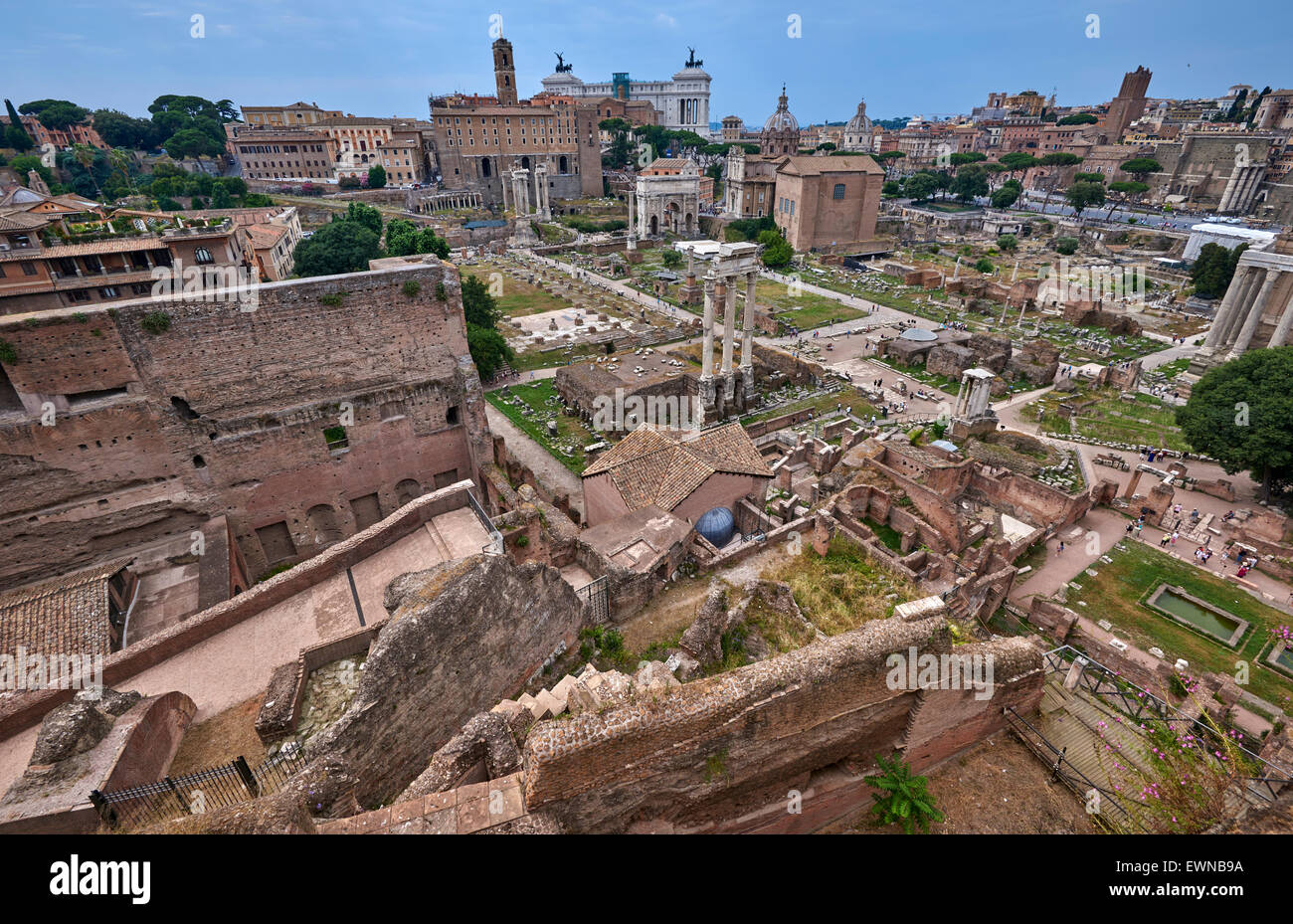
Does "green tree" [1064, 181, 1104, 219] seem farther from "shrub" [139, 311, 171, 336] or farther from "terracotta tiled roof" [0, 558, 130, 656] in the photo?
"terracotta tiled roof" [0, 558, 130, 656]

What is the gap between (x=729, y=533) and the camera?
2038 cm

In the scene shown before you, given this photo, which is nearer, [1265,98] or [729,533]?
[729,533]

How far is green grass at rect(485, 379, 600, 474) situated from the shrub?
1844 centimetres

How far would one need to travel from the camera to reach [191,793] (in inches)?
362

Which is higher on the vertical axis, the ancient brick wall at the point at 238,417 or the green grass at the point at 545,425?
the ancient brick wall at the point at 238,417

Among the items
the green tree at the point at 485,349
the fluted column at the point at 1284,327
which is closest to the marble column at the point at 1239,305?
→ the fluted column at the point at 1284,327

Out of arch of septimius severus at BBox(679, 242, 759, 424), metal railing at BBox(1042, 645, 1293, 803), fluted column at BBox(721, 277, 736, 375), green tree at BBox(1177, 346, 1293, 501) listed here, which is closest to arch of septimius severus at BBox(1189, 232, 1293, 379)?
green tree at BBox(1177, 346, 1293, 501)

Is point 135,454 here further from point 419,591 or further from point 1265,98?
point 1265,98

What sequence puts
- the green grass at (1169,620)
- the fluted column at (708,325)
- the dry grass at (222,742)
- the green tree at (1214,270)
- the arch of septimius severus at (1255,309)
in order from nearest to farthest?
the dry grass at (222,742) < the green grass at (1169,620) < the fluted column at (708,325) < the arch of septimius severus at (1255,309) < the green tree at (1214,270)

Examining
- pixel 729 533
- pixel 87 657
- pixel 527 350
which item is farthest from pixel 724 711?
pixel 527 350

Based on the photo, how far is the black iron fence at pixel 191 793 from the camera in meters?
8.75

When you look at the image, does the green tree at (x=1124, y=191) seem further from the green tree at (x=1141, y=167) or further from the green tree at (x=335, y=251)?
the green tree at (x=335, y=251)

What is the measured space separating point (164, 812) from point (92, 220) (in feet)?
189

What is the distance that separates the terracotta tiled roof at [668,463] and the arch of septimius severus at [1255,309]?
4200 cm
